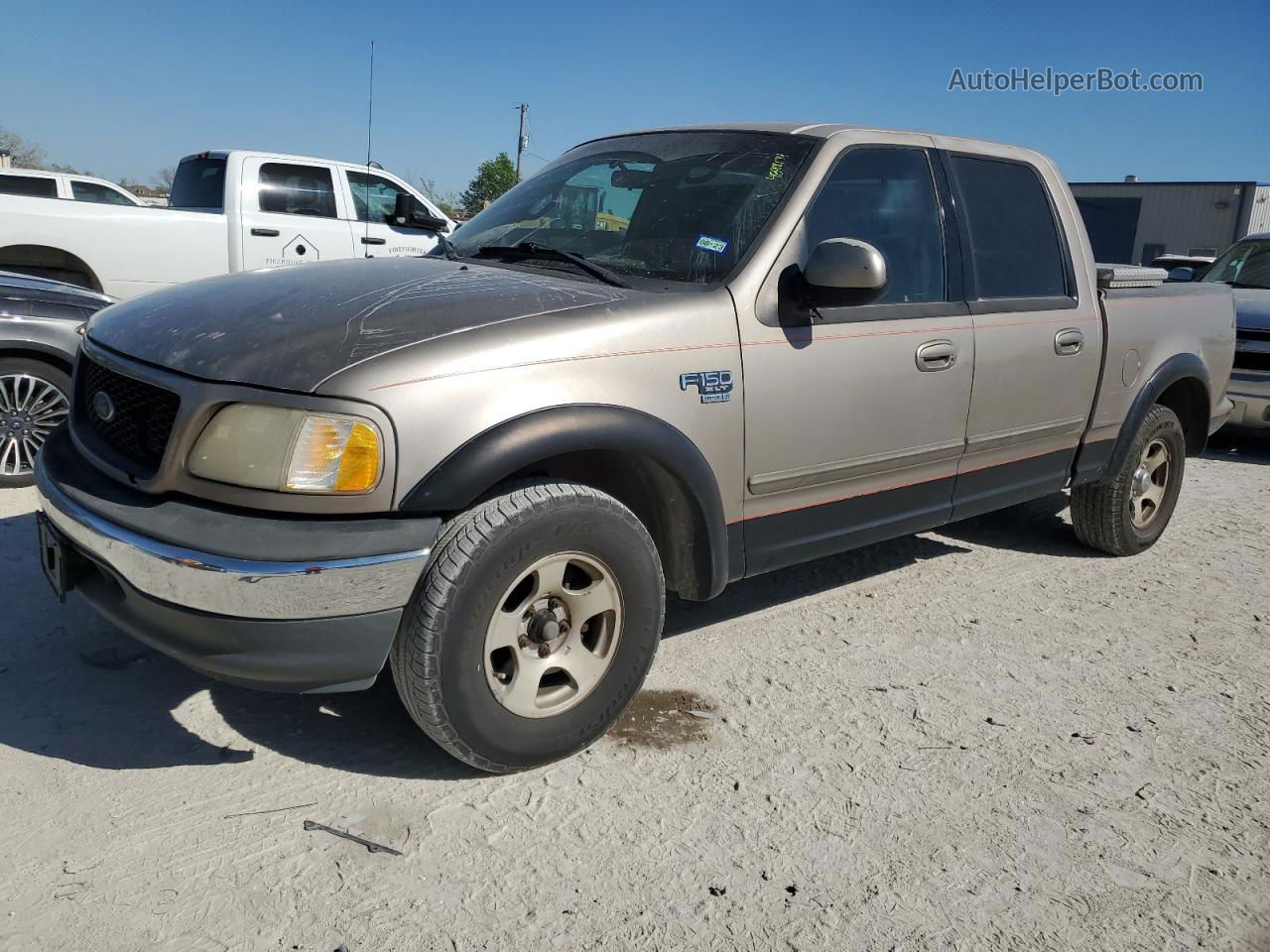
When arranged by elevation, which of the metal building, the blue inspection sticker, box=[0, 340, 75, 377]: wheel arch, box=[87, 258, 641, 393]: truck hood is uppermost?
the metal building

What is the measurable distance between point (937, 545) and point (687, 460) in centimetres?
273

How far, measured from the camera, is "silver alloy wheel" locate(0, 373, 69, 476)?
5223mm

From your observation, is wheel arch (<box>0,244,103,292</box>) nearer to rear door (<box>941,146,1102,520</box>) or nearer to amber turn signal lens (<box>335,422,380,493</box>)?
amber turn signal lens (<box>335,422,380,493</box>)

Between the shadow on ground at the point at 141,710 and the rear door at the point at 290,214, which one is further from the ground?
the rear door at the point at 290,214

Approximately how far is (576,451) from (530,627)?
50 cm

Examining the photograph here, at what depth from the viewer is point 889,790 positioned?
115 inches

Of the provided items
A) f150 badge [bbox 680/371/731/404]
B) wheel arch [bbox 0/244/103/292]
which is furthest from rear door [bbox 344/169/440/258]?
f150 badge [bbox 680/371/731/404]

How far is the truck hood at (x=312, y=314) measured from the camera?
2533 millimetres

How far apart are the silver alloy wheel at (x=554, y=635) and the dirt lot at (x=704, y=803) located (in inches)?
9.7

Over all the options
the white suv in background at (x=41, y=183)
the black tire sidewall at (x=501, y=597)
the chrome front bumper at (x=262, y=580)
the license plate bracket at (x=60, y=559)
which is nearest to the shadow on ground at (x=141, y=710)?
the black tire sidewall at (x=501, y=597)

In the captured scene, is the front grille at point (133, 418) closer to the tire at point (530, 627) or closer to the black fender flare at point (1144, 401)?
the tire at point (530, 627)

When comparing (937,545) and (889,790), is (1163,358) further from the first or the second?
(889,790)

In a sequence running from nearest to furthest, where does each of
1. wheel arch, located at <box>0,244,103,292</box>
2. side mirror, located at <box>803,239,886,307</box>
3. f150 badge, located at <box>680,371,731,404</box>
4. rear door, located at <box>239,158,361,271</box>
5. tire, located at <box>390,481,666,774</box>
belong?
1. tire, located at <box>390,481,666,774</box>
2. f150 badge, located at <box>680,371,731,404</box>
3. side mirror, located at <box>803,239,886,307</box>
4. wheel arch, located at <box>0,244,103,292</box>
5. rear door, located at <box>239,158,361,271</box>

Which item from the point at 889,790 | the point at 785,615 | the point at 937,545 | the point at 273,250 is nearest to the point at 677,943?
the point at 889,790
